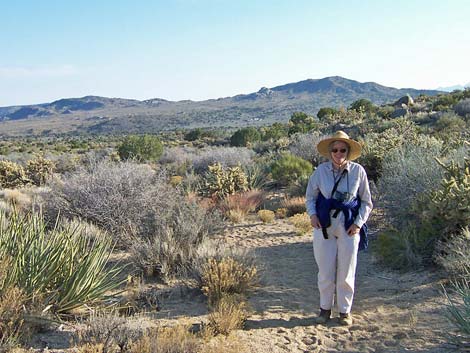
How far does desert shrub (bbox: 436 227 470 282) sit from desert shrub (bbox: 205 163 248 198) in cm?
725

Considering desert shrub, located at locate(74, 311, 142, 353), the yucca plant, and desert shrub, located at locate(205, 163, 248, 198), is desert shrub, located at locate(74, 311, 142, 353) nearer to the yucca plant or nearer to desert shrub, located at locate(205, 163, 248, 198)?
the yucca plant

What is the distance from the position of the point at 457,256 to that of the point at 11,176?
15.6 metres

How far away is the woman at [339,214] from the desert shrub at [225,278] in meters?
1.21

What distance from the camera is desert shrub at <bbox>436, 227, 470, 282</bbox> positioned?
218 inches

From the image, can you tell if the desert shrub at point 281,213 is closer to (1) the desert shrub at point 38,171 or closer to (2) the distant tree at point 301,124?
(1) the desert shrub at point 38,171

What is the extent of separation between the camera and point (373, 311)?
215 inches

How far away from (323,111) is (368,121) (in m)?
11.3

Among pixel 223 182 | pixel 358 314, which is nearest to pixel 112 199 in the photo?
pixel 223 182

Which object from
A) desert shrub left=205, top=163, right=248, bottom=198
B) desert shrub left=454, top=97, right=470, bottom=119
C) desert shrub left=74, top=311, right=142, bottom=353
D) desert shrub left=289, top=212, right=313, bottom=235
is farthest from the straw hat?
desert shrub left=454, top=97, right=470, bottom=119

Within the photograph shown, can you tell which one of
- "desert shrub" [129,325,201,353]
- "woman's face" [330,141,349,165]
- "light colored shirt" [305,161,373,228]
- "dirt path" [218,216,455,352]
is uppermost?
"woman's face" [330,141,349,165]

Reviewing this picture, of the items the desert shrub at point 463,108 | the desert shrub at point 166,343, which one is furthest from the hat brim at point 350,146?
the desert shrub at point 463,108

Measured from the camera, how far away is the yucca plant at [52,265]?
464 cm

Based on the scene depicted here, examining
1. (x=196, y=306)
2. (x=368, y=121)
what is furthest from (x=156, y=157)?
(x=196, y=306)

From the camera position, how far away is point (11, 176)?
1694cm
